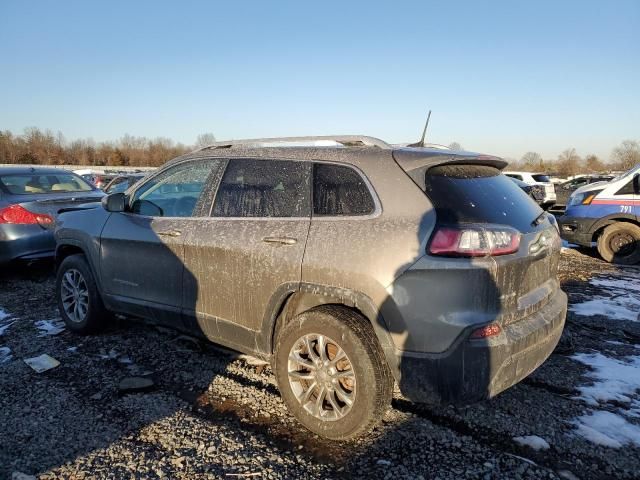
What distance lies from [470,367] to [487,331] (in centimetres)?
21

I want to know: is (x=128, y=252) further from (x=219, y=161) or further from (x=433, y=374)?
(x=433, y=374)

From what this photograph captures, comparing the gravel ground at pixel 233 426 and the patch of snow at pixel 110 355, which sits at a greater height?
the patch of snow at pixel 110 355

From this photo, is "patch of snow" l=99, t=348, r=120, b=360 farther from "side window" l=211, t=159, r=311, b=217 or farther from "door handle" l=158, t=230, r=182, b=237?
"side window" l=211, t=159, r=311, b=217

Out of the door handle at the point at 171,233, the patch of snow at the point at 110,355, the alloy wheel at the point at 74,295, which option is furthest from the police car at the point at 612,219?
the alloy wheel at the point at 74,295

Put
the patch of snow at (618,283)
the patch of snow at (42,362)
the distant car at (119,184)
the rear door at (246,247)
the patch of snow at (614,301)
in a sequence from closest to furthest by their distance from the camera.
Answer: the rear door at (246,247) → the patch of snow at (42,362) → the patch of snow at (614,301) → the patch of snow at (618,283) → the distant car at (119,184)

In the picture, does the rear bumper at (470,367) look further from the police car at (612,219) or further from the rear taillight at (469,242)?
the police car at (612,219)

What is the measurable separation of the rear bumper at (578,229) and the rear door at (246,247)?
7231 mm

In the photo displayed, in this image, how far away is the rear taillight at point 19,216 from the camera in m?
6.38

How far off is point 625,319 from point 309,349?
389cm

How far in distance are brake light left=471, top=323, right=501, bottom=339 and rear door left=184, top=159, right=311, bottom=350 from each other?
108cm

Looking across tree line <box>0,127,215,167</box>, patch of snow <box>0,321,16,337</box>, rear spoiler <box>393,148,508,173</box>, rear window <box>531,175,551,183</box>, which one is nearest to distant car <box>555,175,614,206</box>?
rear window <box>531,175,551,183</box>

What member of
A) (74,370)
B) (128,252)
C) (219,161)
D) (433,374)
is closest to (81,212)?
(128,252)

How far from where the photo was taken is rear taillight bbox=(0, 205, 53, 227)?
638 cm

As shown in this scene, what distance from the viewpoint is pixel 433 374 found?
8.20 feet
